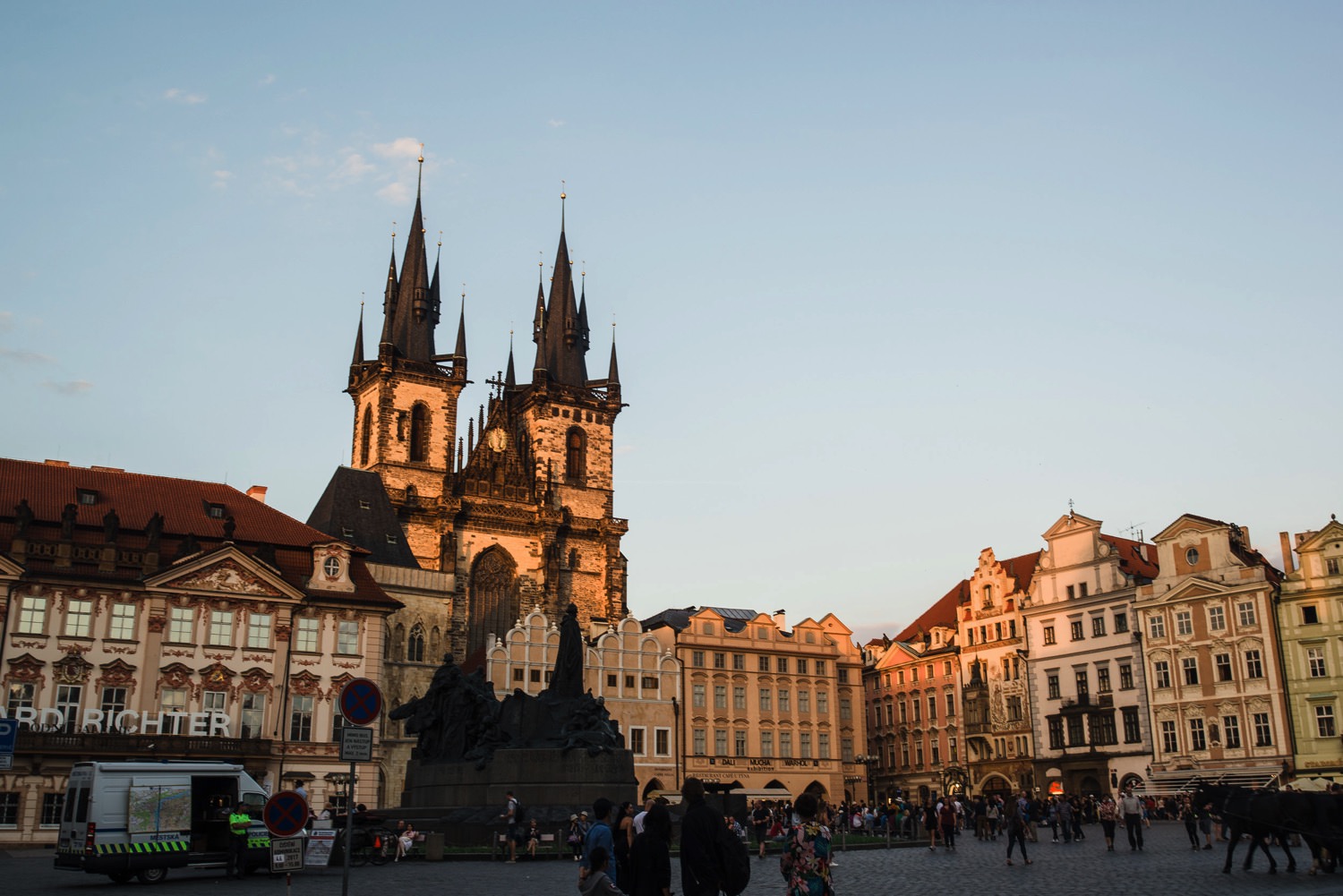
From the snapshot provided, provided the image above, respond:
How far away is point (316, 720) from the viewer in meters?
44.5

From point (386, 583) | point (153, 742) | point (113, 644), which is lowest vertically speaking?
point (153, 742)

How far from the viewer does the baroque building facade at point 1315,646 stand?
47750 mm

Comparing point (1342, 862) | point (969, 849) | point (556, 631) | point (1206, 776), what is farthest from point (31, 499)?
point (1206, 776)

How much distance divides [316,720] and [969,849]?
80.2 ft

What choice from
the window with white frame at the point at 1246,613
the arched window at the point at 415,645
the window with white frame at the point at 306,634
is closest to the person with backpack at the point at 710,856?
the window with white frame at the point at 306,634

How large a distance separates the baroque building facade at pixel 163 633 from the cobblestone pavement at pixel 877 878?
15604 mm

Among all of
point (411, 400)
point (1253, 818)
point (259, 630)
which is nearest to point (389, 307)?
point (411, 400)

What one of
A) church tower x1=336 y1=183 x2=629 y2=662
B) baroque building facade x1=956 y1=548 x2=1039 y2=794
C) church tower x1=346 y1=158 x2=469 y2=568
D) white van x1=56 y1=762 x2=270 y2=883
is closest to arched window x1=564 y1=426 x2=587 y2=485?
church tower x1=336 y1=183 x2=629 y2=662

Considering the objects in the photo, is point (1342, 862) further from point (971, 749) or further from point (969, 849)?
point (971, 749)

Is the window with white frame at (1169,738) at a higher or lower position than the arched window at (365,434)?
lower

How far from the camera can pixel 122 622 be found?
41.8 meters

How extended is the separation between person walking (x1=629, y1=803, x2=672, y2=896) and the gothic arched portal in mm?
57912

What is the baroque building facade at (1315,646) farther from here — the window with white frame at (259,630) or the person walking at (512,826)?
the window with white frame at (259,630)

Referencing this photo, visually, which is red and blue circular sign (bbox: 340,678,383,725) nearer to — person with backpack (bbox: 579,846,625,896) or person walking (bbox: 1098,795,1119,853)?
person with backpack (bbox: 579,846,625,896)
